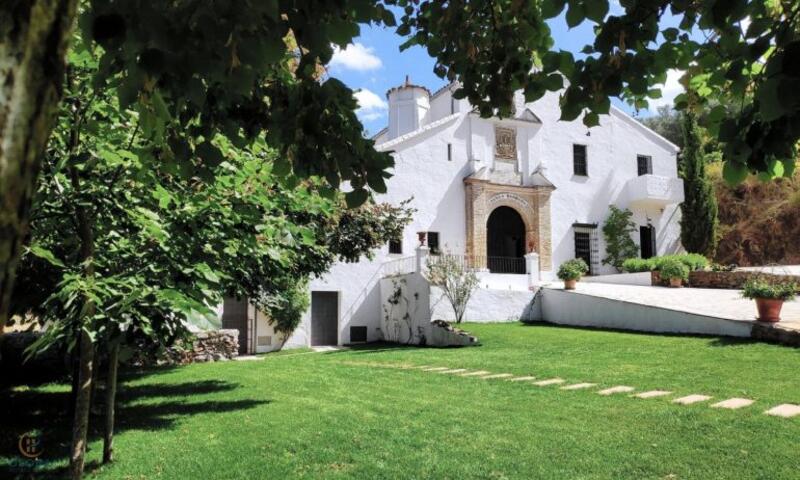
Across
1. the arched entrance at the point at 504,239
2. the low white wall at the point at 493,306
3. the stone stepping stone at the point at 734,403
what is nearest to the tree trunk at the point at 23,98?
the stone stepping stone at the point at 734,403

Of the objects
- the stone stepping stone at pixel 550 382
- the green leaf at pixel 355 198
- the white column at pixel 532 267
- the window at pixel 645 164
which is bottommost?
the stone stepping stone at pixel 550 382

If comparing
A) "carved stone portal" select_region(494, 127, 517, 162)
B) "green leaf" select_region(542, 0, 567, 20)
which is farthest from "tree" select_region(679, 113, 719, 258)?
"green leaf" select_region(542, 0, 567, 20)

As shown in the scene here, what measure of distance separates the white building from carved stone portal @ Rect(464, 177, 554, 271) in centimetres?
4

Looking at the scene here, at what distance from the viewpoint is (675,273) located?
20.7 m

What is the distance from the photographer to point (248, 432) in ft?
21.5

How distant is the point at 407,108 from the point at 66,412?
2261 cm

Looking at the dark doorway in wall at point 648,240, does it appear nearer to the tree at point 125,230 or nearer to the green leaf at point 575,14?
the tree at point 125,230

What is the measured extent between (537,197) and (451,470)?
21.4 m

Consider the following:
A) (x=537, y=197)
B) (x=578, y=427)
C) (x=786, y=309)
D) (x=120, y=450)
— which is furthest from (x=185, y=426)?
(x=537, y=197)

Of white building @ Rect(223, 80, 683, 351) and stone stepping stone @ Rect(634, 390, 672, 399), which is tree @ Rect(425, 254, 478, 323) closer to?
white building @ Rect(223, 80, 683, 351)

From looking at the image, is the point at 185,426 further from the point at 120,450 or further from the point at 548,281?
the point at 548,281

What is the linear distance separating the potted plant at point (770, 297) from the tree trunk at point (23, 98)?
13961 millimetres

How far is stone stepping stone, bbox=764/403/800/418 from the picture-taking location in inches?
242

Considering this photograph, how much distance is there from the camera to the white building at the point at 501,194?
21.3m
